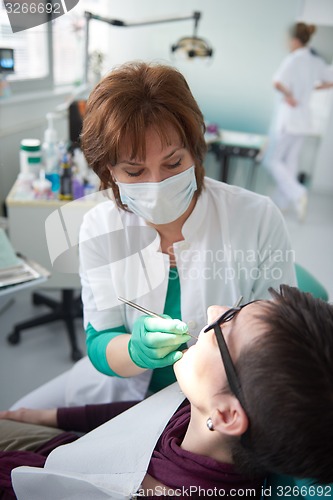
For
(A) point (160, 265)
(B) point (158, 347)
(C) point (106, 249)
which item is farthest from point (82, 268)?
(B) point (158, 347)

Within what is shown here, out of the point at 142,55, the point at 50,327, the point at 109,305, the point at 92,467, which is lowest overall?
the point at 50,327

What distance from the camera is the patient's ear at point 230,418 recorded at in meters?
0.69

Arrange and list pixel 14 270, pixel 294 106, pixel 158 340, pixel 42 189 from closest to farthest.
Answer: pixel 158 340
pixel 14 270
pixel 42 189
pixel 294 106

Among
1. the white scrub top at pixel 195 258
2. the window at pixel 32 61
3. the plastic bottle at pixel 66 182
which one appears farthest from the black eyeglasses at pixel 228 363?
the window at pixel 32 61

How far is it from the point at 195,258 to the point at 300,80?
3035 millimetres

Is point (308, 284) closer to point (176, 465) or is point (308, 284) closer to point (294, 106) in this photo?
point (176, 465)

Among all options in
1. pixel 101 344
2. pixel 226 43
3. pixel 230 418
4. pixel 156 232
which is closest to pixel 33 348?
pixel 101 344

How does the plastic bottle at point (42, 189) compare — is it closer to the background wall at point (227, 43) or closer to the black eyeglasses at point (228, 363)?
the black eyeglasses at point (228, 363)

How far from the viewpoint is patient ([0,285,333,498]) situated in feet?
2.08

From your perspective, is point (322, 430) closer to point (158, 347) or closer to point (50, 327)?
point (158, 347)

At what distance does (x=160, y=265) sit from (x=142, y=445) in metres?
0.44

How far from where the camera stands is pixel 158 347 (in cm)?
83

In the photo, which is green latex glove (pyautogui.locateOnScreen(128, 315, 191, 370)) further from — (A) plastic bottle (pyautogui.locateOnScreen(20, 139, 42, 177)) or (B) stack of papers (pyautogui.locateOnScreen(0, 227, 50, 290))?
(A) plastic bottle (pyautogui.locateOnScreen(20, 139, 42, 177))

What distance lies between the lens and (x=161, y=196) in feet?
3.17
